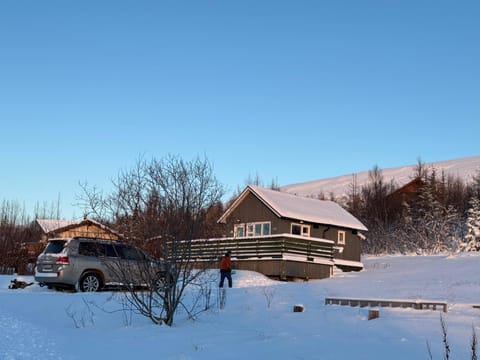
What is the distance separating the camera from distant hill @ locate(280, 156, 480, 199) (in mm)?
94600

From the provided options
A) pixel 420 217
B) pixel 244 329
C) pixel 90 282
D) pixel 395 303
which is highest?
pixel 420 217

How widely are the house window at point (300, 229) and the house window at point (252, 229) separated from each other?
1.25 meters

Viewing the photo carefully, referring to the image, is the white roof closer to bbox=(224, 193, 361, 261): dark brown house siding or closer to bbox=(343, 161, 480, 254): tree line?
bbox=(224, 193, 361, 261): dark brown house siding

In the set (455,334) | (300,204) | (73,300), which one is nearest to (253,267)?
(300,204)

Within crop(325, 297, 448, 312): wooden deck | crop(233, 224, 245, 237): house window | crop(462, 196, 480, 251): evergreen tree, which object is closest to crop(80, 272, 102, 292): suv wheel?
crop(325, 297, 448, 312): wooden deck

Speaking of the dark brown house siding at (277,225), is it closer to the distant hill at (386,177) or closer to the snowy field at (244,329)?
the snowy field at (244,329)

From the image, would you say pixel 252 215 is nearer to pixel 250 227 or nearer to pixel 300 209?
pixel 250 227

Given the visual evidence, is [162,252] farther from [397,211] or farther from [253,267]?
[397,211]

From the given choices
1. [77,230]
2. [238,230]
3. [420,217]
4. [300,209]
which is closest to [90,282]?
[238,230]

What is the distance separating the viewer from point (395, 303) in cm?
1379

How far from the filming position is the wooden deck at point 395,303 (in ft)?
43.2

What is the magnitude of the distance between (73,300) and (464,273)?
15.4 meters

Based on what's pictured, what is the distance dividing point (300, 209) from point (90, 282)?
47.7 ft

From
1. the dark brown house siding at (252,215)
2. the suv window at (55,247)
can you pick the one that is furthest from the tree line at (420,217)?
the suv window at (55,247)
